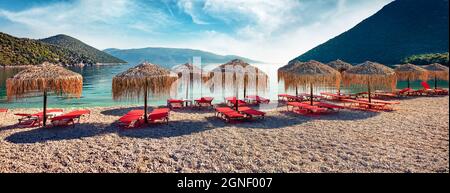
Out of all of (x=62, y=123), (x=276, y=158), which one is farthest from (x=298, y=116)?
(x=62, y=123)

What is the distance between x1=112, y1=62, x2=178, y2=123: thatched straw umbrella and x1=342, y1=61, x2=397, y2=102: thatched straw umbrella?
378 inches

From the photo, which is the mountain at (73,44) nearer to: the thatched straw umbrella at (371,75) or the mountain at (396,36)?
the mountain at (396,36)

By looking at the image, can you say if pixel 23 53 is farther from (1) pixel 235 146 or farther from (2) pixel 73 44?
(1) pixel 235 146

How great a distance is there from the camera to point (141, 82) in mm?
8586

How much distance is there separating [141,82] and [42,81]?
9.98 feet

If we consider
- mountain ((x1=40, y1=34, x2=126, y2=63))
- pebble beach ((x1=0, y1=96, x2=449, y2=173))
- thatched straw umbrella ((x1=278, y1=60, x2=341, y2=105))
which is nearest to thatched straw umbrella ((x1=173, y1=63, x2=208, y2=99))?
pebble beach ((x1=0, y1=96, x2=449, y2=173))

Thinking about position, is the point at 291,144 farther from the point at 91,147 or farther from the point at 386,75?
the point at 386,75

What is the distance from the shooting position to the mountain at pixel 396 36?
82.4m

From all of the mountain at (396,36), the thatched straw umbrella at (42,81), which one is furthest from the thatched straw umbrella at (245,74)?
the mountain at (396,36)

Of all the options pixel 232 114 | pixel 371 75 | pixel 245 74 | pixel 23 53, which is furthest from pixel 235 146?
pixel 23 53

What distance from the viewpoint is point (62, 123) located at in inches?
335

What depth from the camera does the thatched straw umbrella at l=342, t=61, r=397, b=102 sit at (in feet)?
40.5
